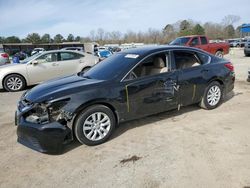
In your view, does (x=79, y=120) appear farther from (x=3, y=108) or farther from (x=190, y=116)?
(x=3, y=108)

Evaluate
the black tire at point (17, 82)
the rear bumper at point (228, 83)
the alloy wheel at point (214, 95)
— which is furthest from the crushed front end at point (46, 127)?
the black tire at point (17, 82)

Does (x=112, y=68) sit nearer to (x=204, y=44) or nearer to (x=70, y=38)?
(x=204, y=44)

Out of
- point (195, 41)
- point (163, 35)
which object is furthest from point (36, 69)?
point (163, 35)

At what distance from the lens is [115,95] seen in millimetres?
4113

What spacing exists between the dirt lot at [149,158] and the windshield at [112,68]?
3.58ft

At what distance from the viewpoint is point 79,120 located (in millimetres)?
3818

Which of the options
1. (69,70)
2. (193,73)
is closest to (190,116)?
(193,73)

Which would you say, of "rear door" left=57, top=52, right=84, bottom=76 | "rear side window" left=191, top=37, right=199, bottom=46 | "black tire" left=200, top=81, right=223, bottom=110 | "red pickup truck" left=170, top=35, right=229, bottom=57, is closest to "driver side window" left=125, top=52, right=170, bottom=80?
"black tire" left=200, top=81, right=223, bottom=110

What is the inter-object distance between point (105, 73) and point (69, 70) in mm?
5214

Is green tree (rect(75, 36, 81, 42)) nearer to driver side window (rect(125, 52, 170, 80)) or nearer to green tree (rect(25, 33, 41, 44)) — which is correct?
green tree (rect(25, 33, 41, 44))

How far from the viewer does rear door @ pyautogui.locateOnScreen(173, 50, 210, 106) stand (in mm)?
4910

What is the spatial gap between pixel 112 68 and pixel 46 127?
1701 mm

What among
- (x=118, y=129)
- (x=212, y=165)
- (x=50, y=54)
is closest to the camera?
(x=212, y=165)

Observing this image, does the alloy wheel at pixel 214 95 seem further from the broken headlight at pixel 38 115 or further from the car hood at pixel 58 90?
the broken headlight at pixel 38 115
